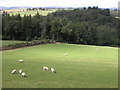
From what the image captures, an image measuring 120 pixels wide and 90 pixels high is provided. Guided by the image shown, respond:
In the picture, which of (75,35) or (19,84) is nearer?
(19,84)

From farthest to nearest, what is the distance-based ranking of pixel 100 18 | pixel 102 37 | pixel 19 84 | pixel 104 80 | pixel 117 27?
pixel 100 18
pixel 117 27
pixel 102 37
pixel 104 80
pixel 19 84

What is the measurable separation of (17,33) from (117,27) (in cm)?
4118

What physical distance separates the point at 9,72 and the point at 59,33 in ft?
154

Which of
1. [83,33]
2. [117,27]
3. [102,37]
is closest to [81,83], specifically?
[83,33]

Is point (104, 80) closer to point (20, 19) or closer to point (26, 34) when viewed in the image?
point (26, 34)

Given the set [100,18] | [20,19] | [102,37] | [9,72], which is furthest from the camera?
[100,18]

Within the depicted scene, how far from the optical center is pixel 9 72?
57.1 ft

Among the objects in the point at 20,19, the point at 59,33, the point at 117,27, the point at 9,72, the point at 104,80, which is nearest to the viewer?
the point at 104,80

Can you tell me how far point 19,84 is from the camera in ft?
45.4

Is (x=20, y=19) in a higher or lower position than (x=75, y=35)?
higher

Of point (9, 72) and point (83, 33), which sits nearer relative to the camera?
point (9, 72)

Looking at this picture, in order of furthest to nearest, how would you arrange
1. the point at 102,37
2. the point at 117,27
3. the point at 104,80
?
1. the point at 117,27
2. the point at 102,37
3. the point at 104,80

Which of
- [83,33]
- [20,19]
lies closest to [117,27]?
[83,33]

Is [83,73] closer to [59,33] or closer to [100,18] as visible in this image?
[59,33]
